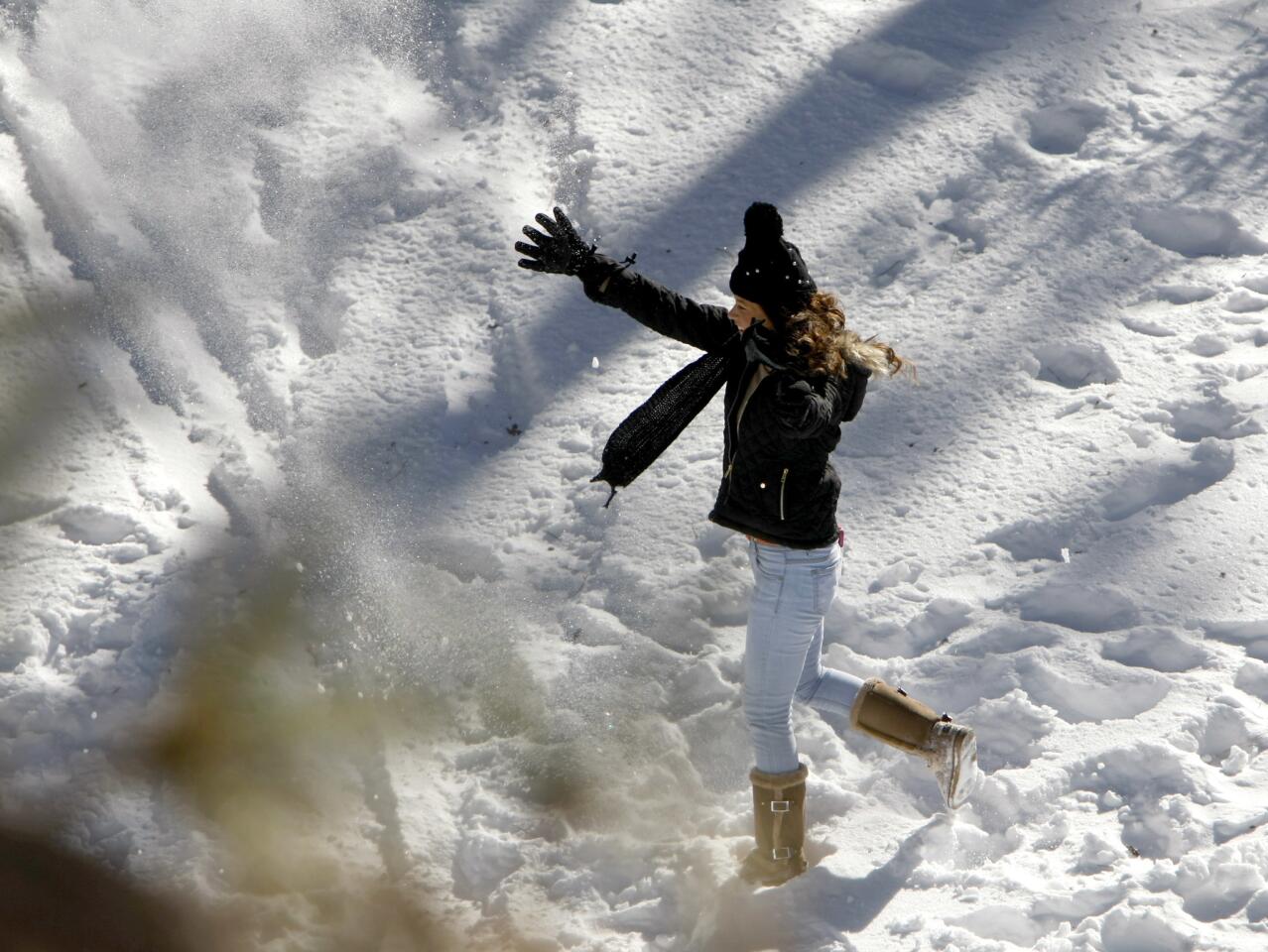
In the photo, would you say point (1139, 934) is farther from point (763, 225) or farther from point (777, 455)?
point (763, 225)

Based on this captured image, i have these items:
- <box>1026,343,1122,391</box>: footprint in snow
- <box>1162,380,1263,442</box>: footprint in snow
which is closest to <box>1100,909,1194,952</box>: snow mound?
<box>1162,380,1263,442</box>: footprint in snow

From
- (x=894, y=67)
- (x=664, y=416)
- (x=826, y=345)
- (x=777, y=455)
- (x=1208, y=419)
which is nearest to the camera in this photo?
(x=826, y=345)

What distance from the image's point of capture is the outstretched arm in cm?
405

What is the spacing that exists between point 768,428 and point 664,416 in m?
0.49

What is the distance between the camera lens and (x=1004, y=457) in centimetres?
594

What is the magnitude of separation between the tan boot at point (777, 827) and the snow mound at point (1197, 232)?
4.48 m

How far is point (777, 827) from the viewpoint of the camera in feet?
13.7

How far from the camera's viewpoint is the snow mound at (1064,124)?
25.3 feet

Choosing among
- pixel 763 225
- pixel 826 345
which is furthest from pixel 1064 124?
pixel 826 345

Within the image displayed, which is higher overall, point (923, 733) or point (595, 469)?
point (923, 733)

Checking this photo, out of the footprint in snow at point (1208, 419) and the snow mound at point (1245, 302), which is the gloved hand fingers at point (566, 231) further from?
the snow mound at point (1245, 302)

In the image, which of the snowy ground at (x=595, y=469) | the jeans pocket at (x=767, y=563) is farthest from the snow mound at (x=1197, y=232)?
the jeans pocket at (x=767, y=563)

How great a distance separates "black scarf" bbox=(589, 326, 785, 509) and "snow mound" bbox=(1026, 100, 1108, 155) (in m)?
4.52

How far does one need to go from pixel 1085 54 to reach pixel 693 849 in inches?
244
